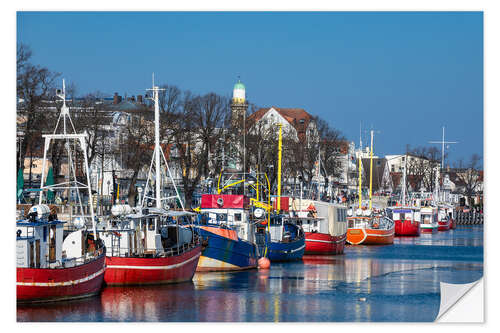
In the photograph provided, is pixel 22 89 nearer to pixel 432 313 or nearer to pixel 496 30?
pixel 432 313

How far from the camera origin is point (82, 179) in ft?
191

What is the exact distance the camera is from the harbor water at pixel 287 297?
26.4 meters

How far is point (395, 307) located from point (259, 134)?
43151mm

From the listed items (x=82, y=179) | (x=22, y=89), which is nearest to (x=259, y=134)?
(x=82, y=179)

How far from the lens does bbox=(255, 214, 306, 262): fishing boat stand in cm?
4578

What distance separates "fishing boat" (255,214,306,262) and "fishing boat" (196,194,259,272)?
1.98m

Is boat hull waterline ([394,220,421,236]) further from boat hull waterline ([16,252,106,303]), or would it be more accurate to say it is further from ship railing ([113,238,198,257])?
boat hull waterline ([16,252,106,303])

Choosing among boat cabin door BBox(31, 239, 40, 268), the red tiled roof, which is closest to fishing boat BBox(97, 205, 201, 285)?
boat cabin door BBox(31, 239, 40, 268)

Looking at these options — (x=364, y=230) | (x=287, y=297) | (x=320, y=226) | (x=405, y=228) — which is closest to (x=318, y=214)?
A: (x=320, y=226)

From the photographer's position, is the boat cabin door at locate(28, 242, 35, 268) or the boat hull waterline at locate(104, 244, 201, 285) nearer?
the boat cabin door at locate(28, 242, 35, 268)

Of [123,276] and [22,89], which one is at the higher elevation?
[22,89]

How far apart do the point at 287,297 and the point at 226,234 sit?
8.04 meters

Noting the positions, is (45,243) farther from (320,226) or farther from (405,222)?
(405,222)

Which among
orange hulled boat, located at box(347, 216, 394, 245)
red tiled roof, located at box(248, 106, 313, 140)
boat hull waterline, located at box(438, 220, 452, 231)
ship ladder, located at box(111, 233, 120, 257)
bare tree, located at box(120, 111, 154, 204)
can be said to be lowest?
boat hull waterline, located at box(438, 220, 452, 231)
